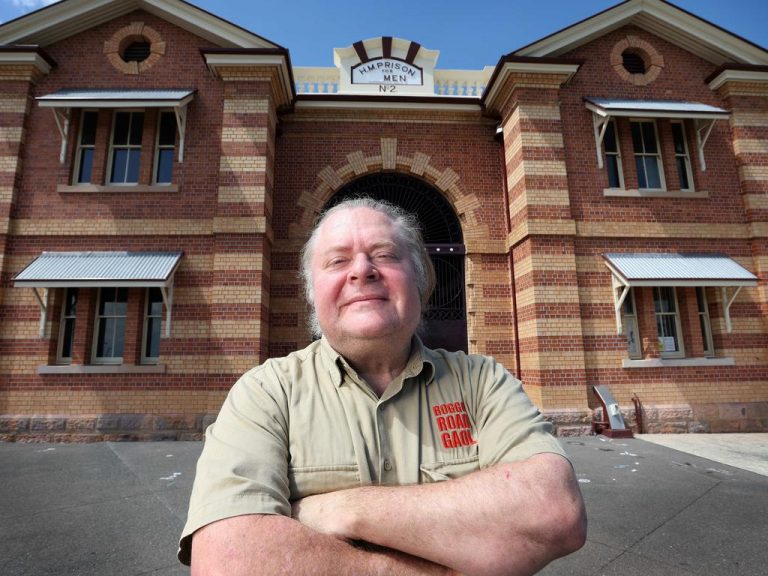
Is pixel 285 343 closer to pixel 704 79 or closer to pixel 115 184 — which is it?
pixel 115 184

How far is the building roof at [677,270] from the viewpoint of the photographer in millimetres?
7258

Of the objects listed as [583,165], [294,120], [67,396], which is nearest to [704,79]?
[583,165]

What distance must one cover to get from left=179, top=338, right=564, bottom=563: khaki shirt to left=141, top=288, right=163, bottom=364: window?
275 inches

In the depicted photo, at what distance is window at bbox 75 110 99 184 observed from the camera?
317 inches

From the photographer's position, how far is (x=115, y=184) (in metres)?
7.95

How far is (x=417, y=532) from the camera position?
1.24 metres

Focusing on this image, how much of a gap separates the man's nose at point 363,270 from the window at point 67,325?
26.4 ft

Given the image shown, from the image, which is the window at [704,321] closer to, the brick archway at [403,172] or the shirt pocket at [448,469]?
the brick archway at [403,172]

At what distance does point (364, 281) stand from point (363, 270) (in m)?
0.05

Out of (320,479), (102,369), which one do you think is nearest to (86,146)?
(102,369)

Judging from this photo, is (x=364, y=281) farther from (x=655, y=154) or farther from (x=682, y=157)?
(x=682, y=157)

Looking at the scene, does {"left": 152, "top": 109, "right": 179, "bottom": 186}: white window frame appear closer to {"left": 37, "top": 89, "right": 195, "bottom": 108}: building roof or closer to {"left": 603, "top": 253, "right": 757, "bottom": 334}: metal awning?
{"left": 37, "top": 89, "right": 195, "bottom": 108}: building roof

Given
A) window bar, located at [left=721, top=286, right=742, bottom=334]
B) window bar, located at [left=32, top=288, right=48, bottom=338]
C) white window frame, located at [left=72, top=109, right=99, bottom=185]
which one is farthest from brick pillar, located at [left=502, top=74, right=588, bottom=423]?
window bar, located at [left=32, top=288, right=48, bottom=338]

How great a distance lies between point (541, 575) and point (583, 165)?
7.59 m
